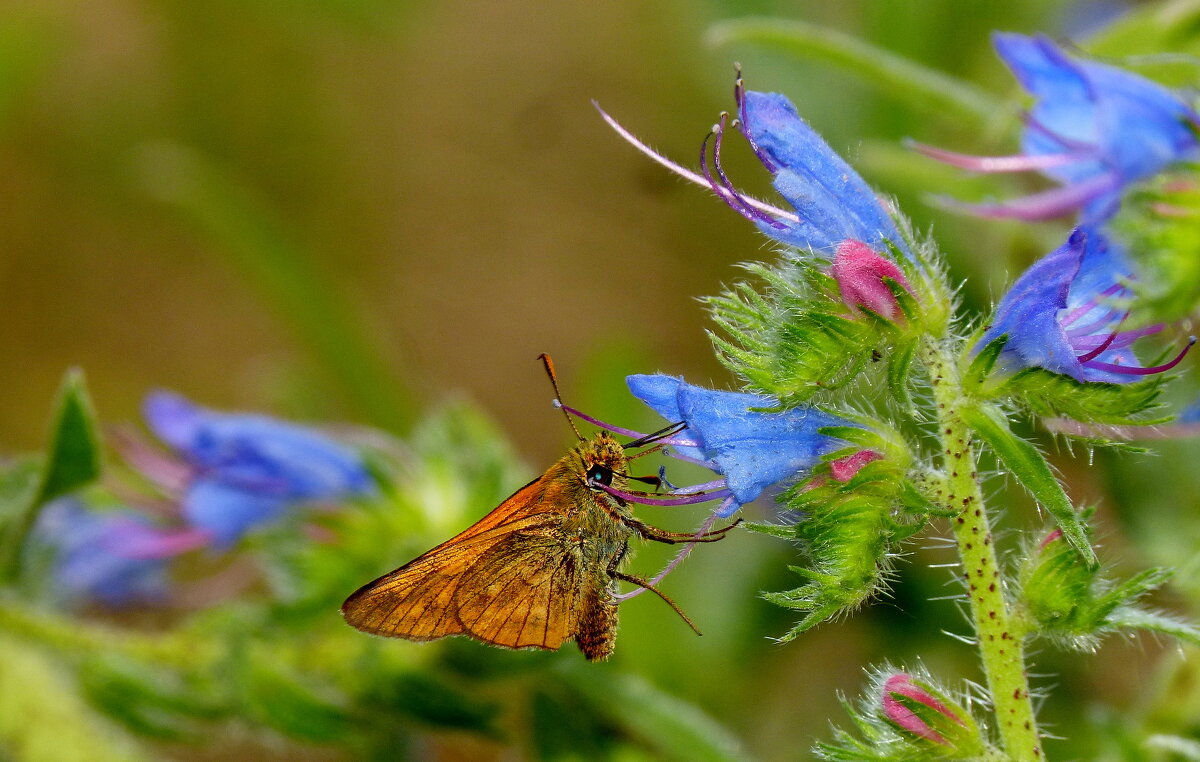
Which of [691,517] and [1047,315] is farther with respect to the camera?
[691,517]

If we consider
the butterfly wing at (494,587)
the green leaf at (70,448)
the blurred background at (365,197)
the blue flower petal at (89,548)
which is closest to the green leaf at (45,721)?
the blue flower petal at (89,548)

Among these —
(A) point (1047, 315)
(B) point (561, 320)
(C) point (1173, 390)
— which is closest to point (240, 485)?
(A) point (1047, 315)

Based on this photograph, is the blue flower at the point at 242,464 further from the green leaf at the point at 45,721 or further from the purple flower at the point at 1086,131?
the purple flower at the point at 1086,131

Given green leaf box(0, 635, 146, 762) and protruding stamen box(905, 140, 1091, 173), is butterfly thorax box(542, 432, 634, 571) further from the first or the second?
green leaf box(0, 635, 146, 762)

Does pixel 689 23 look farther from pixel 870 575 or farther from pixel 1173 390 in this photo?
pixel 870 575

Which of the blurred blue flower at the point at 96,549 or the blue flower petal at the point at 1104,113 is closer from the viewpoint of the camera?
the blue flower petal at the point at 1104,113

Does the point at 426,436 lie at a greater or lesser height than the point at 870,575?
greater
